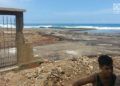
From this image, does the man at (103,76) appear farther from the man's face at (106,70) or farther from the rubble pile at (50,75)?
the rubble pile at (50,75)

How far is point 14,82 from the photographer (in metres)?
10.5

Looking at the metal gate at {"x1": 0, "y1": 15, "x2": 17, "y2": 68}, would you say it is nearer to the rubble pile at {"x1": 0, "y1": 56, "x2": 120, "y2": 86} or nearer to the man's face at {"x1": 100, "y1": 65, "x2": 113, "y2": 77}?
the rubble pile at {"x1": 0, "y1": 56, "x2": 120, "y2": 86}

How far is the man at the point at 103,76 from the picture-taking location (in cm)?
348

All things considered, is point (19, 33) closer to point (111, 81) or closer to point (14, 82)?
point (14, 82)

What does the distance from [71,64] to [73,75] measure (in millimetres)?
907

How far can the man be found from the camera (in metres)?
3.48

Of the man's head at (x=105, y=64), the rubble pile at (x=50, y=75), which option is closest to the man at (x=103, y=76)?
the man's head at (x=105, y=64)

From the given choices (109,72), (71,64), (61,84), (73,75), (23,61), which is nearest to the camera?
(109,72)

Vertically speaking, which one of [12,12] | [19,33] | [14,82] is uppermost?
[12,12]

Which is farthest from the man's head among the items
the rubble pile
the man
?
the rubble pile

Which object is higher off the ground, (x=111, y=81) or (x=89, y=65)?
(x=111, y=81)

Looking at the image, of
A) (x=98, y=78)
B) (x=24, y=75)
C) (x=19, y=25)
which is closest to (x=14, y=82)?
(x=24, y=75)

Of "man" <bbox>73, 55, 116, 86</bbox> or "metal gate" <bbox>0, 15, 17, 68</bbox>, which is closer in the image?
"man" <bbox>73, 55, 116, 86</bbox>

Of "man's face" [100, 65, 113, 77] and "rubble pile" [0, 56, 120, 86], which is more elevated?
"man's face" [100, 65, 113, 77]
